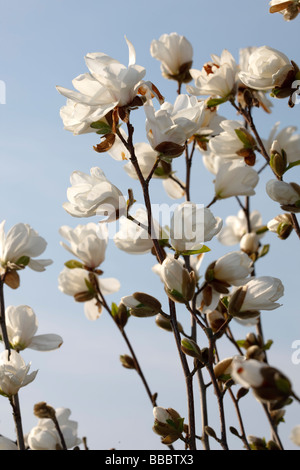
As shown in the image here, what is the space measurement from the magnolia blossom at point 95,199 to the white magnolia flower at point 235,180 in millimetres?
459

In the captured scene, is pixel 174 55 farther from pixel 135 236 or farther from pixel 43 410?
pixel 43 410

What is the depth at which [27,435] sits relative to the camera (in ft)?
4.23

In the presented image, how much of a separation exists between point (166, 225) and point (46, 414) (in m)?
0.55

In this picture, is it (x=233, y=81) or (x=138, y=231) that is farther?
(x=233, y=81)

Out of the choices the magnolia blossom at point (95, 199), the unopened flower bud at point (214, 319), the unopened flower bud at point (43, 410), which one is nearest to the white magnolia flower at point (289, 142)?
the unopened flower bud at point (214, 319)

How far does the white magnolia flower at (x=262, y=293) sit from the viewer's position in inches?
34.5

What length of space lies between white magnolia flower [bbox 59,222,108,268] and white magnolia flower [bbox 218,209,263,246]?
588mm

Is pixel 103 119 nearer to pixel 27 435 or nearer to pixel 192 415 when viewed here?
pixel 192 415

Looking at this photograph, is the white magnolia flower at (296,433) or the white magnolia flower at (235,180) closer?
the white magnolia flower at (296,433)

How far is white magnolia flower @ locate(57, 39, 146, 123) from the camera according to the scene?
2.50ft

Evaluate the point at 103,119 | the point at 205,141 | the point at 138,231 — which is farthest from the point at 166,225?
the point at 205,141

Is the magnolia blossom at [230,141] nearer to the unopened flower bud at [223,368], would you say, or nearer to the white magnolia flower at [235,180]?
the white magnolia flower at [235,180]

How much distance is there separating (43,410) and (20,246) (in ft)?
1.21

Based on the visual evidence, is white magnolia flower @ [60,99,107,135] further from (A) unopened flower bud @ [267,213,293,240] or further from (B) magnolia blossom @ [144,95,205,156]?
(A) unopened flower bud @ [267,213,293,240]
